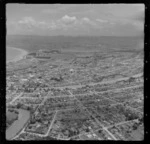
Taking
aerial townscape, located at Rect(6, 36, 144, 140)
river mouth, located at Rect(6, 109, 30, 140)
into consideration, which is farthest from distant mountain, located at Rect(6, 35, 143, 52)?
river mouth, located at Rect(6, 109, 30, 140)

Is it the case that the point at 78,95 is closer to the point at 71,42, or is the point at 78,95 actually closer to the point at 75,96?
the point at 75,96

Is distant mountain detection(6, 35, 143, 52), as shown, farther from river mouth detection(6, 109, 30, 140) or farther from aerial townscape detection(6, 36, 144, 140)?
river mouth detection(6, 109, 30, 140)

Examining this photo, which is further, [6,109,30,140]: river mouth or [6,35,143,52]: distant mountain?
[6,35,143,52]: distant mountain

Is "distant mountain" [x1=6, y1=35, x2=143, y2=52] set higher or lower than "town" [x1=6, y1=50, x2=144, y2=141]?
higher

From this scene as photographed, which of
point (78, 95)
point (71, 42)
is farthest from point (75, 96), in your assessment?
point (71, 42)
